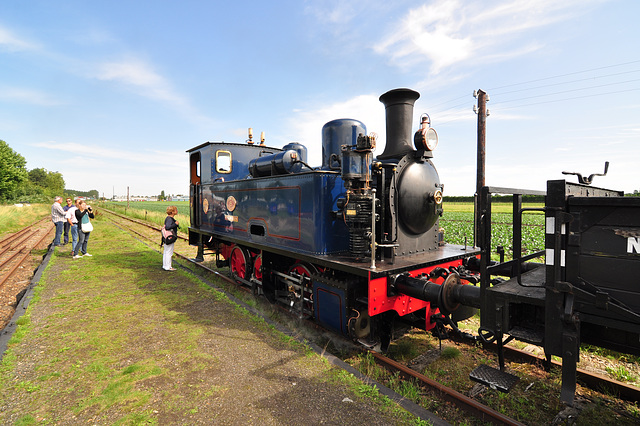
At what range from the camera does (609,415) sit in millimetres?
2963

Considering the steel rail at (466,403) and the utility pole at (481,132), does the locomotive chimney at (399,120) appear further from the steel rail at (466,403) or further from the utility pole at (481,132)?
the utility pole at (481,132)

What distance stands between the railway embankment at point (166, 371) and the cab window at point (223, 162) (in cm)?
335

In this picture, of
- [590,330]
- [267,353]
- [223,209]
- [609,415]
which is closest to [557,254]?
[590,330]

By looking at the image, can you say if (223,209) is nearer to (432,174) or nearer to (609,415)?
(432,174)

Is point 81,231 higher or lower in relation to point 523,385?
higher

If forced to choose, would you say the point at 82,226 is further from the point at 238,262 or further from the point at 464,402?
the point at 464,402

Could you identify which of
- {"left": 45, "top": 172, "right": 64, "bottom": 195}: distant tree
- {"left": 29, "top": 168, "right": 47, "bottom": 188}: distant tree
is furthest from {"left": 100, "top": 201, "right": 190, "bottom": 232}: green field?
{"left": 29, "top": 168, "right": 47, "bottom": 188}: distant tree

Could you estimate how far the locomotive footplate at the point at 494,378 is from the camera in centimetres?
255

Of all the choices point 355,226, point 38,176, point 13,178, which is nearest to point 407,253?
point 355,226

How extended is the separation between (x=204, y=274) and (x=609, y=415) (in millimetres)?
8049

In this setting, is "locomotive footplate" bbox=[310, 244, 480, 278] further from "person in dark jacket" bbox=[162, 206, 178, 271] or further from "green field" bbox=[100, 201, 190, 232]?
"green field" bbox=[100, 201, 190, 232]

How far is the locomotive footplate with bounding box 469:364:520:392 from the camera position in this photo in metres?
2.55

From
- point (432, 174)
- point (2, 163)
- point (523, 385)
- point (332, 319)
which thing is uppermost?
point (2, 163)

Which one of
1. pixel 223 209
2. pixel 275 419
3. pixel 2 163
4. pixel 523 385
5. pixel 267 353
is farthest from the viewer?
pixel 2 163
